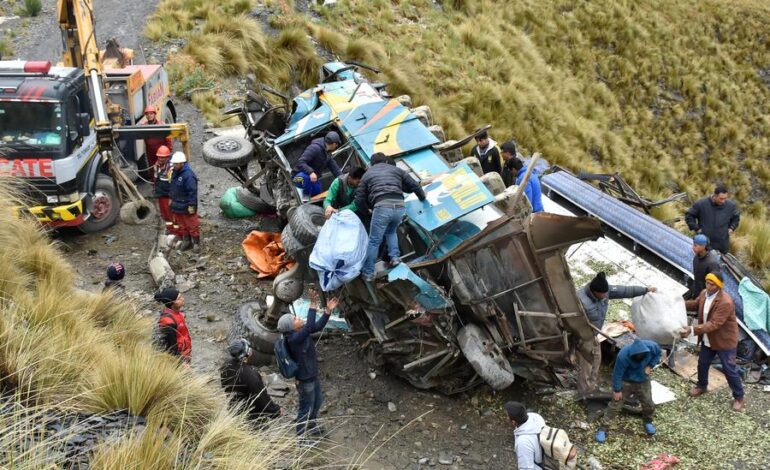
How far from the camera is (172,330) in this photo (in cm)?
594

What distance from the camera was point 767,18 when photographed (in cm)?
2534

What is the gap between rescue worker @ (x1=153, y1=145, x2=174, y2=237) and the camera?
9.10 meters

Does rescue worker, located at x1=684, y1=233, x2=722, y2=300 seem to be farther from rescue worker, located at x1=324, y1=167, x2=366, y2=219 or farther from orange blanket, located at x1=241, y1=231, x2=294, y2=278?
orange blanket, located at x1=241, y1=231, x2=294, y2=278

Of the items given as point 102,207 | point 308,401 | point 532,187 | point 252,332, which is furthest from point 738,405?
point 102,207

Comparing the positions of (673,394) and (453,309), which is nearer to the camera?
(453,309)

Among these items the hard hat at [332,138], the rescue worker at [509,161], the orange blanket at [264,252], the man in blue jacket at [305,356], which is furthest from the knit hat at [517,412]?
the rescue worker at [509,161]

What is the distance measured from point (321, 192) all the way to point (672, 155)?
1442cm

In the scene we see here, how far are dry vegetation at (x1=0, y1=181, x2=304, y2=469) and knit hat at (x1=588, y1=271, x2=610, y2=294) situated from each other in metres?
3.44

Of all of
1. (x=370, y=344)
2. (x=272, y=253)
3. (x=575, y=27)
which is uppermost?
(x=370, y=344)

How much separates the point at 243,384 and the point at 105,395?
43.9 inches

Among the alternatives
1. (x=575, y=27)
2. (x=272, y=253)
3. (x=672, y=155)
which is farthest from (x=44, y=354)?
(x=575, y=27)

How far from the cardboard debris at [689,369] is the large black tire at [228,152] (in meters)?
6.16

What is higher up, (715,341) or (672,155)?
(715,341)

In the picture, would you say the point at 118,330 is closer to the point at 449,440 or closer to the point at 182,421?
the point at 182,421
